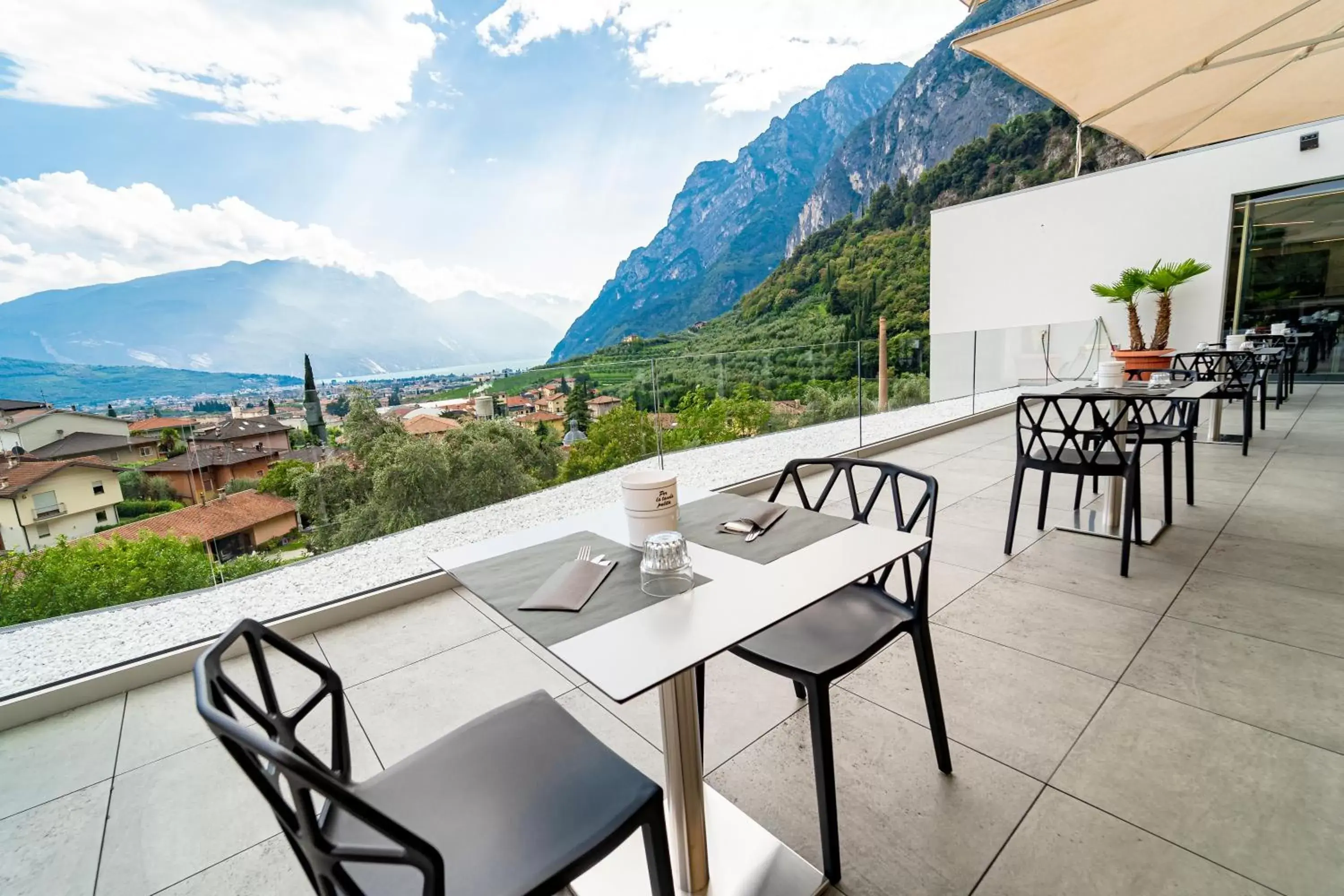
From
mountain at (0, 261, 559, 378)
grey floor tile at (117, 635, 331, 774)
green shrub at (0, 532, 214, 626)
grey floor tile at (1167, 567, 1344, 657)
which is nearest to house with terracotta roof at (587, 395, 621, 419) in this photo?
mountain at (0, 261, 559, 378)

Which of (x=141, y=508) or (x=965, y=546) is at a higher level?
(x=141, y=508)

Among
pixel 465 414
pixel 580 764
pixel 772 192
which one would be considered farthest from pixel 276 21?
pixel 772 192

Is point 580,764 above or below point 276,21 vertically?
below

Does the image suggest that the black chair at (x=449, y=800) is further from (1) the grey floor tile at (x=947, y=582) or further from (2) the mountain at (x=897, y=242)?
(2) the mountain at (x=897, y=242)

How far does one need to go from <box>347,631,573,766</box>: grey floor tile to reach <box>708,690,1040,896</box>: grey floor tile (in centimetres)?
70

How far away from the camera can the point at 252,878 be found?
1.31 metres

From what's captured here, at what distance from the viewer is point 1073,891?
1.15 m

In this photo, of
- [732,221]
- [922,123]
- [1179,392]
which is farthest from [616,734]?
[732,221]

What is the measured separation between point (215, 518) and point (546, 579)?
2042 mm

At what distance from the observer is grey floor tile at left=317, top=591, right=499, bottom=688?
2164 mm

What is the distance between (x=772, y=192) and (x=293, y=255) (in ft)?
135

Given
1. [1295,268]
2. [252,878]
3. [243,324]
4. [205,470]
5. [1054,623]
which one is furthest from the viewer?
[243,324]

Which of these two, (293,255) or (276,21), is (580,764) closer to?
(276,21)

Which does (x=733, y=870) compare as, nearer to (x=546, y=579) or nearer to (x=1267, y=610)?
(x=546, y=579)
